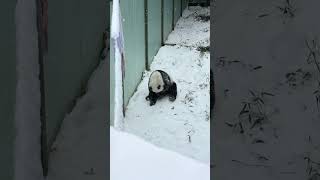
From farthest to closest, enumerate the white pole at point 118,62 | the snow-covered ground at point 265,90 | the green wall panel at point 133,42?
the green wall panel at point 133,42 → the white pole at point 118,62 → the snow-covered ground at point 265,90

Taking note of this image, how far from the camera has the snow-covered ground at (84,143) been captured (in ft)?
13.5

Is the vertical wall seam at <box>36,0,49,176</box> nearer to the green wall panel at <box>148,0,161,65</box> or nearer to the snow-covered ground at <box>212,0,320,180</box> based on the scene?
the snow-covered ground at <box>212,0,320,180</box>

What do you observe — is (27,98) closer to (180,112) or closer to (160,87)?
(180,112)

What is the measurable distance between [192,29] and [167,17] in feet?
3.83

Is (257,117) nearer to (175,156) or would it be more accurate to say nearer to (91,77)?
(175,156)

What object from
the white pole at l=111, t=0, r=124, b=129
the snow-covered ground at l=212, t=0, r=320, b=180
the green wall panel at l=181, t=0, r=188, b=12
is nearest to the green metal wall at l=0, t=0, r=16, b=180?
the snow-covered ground at l=212, t=0, r=320, b=180

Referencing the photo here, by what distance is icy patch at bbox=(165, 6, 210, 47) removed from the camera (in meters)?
15.8

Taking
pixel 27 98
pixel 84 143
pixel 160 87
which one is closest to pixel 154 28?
pixel 160 87

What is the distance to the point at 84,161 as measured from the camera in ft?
14.0

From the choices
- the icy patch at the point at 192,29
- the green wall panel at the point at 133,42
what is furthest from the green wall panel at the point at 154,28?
the icy patch at the point at 192,29

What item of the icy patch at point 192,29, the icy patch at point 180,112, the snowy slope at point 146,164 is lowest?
the icy patch at point 180,112

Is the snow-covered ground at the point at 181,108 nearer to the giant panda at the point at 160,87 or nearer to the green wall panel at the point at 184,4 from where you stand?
the giant panda at the point at 160,87

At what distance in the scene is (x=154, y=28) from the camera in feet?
47.3

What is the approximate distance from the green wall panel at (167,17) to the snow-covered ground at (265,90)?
9313 mm
